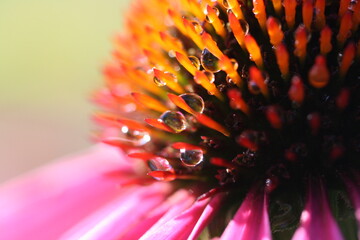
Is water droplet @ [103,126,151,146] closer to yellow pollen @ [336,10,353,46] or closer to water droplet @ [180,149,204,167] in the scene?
water droplet @ [180,149,204,167]

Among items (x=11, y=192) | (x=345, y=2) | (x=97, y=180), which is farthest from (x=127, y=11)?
(x=345, y=2)

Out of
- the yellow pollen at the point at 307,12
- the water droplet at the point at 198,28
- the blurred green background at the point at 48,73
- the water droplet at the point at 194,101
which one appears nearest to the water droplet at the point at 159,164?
the water droplet at the point at 194,101

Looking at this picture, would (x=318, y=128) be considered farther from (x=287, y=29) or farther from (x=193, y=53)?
(x=193, y=53)

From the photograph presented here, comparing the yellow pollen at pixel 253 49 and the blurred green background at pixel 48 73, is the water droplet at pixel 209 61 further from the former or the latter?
the blurred green background at pixel 48 73

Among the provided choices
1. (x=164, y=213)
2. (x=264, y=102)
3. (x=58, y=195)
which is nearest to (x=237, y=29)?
(x=264, y=102)

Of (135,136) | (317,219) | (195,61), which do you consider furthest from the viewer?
(135,136)

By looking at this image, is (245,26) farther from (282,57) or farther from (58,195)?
(58,195)

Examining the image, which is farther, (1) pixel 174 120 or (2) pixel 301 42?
(1) pixel 174 120
